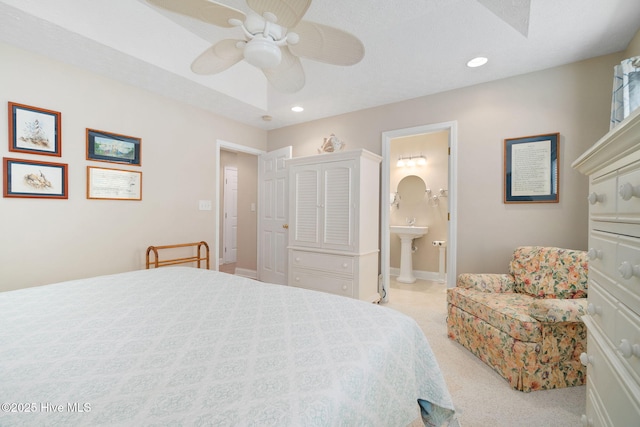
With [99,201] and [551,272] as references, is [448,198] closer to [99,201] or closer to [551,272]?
[551,272]

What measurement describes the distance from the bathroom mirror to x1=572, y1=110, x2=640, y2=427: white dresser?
4.00 meters

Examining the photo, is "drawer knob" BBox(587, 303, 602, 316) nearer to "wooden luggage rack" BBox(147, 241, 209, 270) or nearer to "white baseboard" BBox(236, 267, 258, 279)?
"wooden luggage rack" BBox(147, 241, 209, 270)

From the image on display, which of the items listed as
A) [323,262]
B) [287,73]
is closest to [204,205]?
[323,262]

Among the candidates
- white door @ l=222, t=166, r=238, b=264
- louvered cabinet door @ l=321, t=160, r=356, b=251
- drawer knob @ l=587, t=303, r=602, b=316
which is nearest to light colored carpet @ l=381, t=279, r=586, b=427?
drawer knob @ l=587, t=303, r=602, b=316

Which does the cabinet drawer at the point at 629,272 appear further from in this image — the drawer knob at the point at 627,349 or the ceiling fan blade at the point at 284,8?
the ceiling fan blade at the point at 284,8

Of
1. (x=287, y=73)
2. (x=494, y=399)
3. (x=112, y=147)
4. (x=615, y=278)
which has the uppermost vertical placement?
(x=287, y=73)

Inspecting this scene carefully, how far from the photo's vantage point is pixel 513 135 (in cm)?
280

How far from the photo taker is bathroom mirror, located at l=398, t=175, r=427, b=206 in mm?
5051

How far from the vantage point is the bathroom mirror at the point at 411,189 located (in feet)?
16.6

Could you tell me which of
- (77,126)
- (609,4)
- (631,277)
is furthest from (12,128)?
(609,4)

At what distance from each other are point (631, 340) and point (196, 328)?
1.36 meters

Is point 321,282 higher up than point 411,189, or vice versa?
point 411,189

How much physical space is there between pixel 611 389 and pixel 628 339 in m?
0.25

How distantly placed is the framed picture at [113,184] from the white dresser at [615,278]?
348 cm
